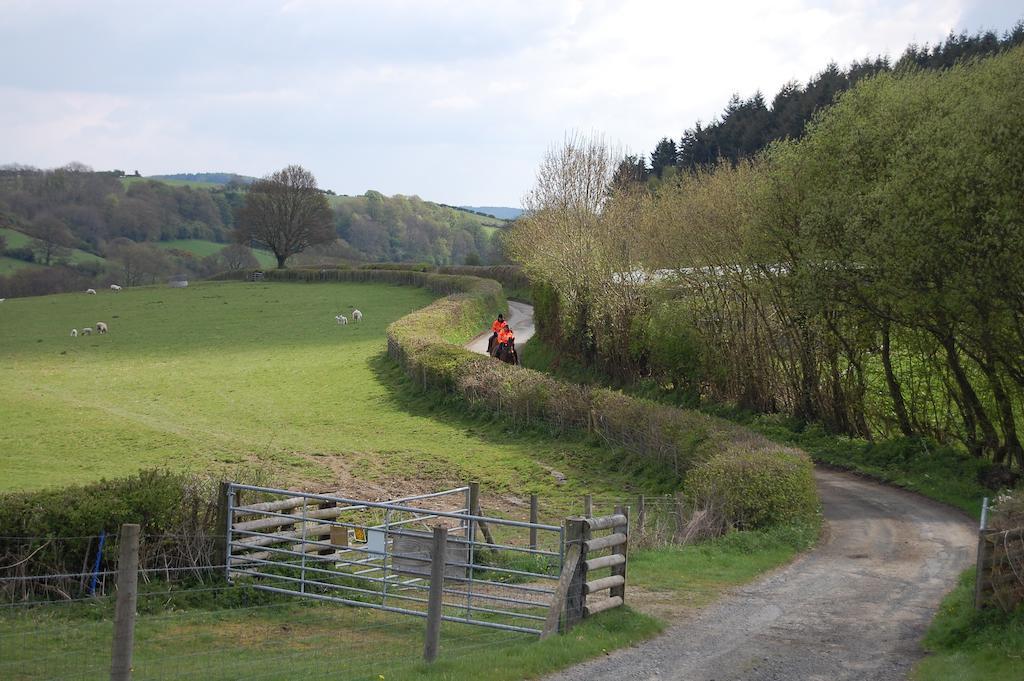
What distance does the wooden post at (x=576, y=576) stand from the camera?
1169 centimetres

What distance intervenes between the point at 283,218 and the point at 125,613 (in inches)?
4500

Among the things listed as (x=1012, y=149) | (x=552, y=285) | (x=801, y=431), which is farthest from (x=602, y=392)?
(x=552, y=285)

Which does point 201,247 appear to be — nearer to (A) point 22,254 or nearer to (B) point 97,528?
(A) point 22,254

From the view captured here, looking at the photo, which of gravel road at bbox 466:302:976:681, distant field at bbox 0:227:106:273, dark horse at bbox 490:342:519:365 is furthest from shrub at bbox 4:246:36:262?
gravel road at bbox 466:302:976:681

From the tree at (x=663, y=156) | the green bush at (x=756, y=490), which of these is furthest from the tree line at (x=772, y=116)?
the green bush at (x=756, y=490)

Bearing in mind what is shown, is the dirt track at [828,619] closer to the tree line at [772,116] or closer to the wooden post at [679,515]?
the wooden post at [679,515]

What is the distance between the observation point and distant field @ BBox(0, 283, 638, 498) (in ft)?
88.1

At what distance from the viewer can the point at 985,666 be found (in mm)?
10523

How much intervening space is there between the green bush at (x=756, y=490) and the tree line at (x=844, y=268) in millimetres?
5827

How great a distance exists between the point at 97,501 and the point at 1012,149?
18638 mm

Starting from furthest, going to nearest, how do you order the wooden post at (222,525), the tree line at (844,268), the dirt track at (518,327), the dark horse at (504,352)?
the dirt track at (518,327), the dark horse at (504,352), the tree line at (844,268), the wooden post at (222,525)

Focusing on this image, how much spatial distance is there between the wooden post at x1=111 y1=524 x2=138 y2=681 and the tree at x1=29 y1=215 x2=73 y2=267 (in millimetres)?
122352

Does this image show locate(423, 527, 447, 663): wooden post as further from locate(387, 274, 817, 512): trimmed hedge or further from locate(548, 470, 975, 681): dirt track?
locate(387, 274, 817, 512): trimmed hedge

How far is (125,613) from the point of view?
324 inches
